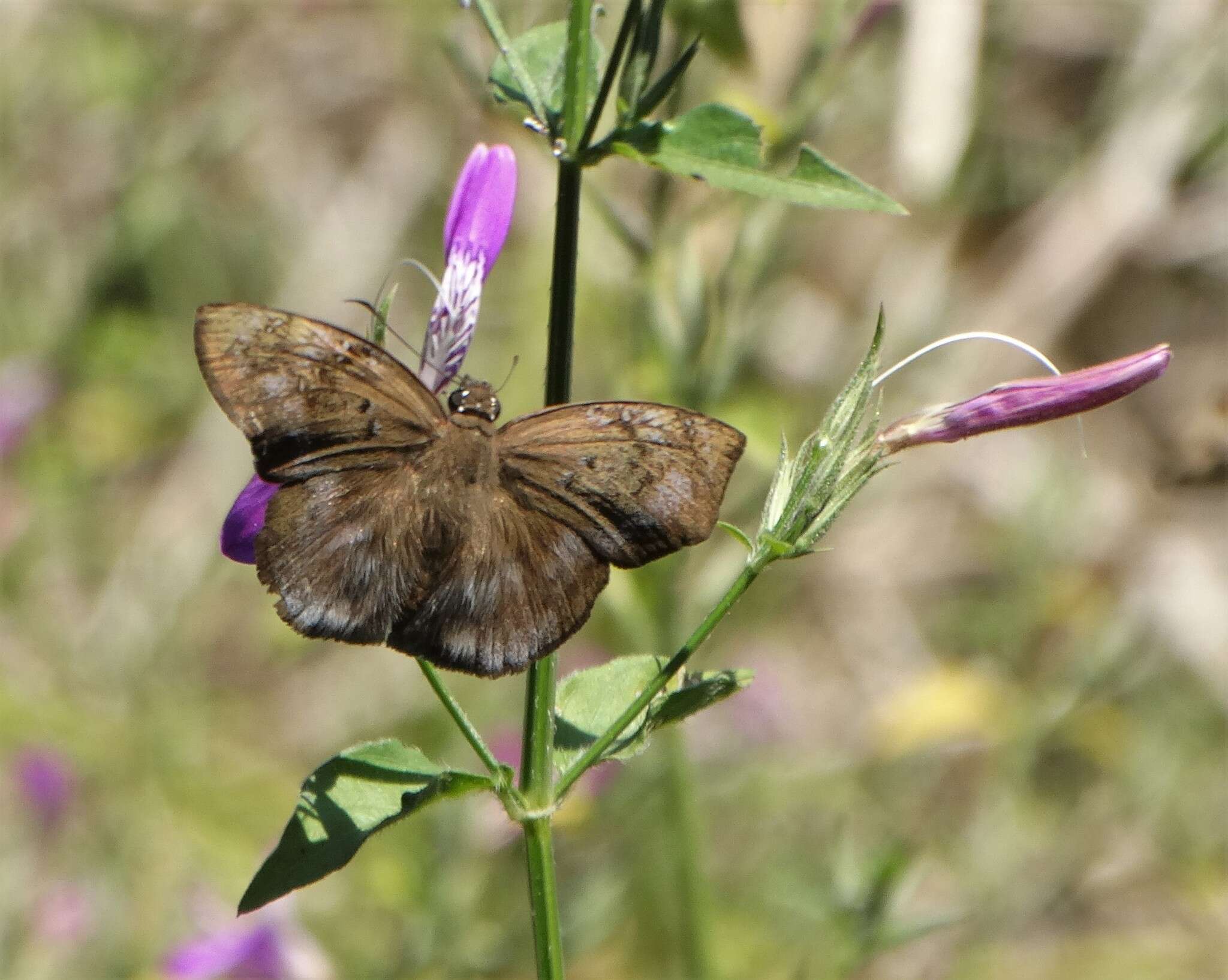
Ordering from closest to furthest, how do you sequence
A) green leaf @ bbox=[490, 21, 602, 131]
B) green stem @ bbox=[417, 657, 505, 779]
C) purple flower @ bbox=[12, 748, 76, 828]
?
green stem @ bbox=[417, 657, 505, 779]
green leaf @ bbox=[490, 21, 602, 131]
purple flower @ bbox=[12, 748, 76, 828]

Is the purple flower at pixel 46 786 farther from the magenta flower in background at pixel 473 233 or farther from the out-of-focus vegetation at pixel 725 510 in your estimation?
the magenta flower in background at pixel 473 233

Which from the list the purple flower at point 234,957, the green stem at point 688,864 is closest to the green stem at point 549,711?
the green stem at point 688,864

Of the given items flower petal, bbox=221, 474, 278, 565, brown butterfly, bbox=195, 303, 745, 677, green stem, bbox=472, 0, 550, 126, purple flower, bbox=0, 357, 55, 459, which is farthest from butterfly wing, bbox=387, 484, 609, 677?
purple flower, bbox=0, 357, 55, 459

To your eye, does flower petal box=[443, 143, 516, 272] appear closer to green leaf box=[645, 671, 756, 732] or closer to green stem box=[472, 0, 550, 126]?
green stem box=[472, 0, 550, 126]

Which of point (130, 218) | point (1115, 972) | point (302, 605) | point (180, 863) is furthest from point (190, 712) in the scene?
point (302, 605)

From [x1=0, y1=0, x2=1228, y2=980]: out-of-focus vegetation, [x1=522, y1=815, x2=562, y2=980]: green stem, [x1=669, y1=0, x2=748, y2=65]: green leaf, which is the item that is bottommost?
[x1=0, y1=0, x2=1228, y2=980]: out-of-focus vegetation

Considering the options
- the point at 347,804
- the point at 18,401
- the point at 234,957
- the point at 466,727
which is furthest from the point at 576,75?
the point at 18,401
